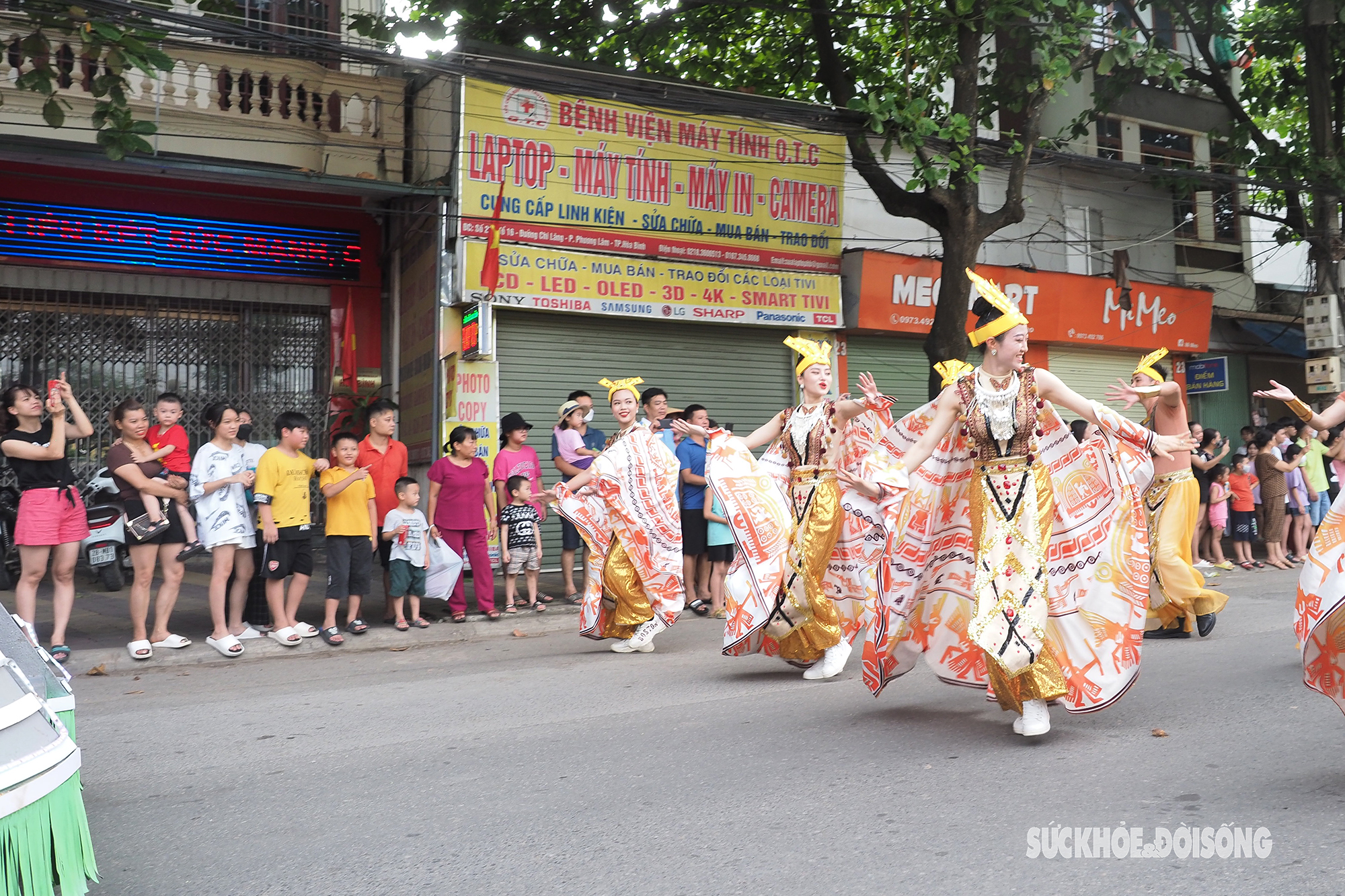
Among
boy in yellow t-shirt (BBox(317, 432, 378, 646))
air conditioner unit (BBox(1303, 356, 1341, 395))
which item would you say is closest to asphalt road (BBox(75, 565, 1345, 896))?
boy in yellow t-shirt (BBox(317, 432, 378, 646))

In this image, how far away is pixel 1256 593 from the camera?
37.4 ft

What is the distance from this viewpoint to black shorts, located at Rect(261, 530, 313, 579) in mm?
8586

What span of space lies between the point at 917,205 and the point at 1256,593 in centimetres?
547

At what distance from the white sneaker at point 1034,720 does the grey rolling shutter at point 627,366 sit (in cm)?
913

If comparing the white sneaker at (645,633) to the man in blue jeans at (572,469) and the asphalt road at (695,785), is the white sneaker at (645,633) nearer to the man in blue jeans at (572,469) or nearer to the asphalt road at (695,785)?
the asphalt road at (695,785)

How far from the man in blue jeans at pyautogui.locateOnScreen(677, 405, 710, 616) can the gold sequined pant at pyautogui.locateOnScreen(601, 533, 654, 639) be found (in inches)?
93.6

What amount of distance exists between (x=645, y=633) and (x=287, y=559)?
2.80 m

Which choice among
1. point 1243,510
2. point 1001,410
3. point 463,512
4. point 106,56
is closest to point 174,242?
point 106,56

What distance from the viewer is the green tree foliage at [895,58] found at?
11734 mm

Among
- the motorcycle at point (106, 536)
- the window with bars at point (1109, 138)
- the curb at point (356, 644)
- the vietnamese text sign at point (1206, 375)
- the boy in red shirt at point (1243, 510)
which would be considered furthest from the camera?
the window with bars at point (1109, 138)

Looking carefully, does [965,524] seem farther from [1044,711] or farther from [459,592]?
[459,592]

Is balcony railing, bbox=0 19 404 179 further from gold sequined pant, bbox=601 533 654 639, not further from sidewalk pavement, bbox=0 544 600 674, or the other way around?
gold sequined pant, bbox=601 533 654 639

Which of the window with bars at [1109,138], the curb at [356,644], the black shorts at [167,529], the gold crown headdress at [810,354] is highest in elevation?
the window with bars at [1109,138]

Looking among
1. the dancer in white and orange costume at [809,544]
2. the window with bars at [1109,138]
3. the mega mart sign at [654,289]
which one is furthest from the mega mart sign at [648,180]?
the dancer in white and orange costume at [809,544]
